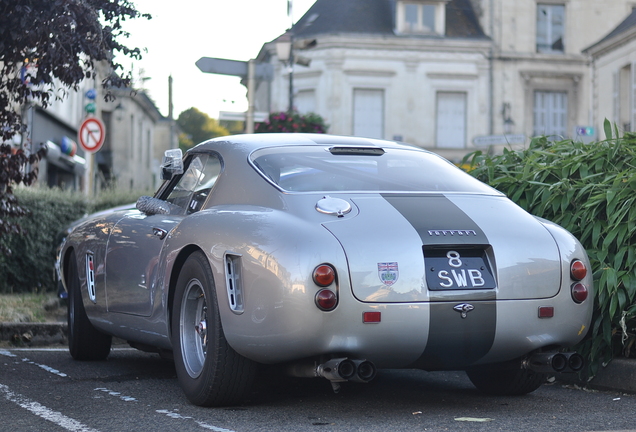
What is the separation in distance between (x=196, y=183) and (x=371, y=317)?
1.79 meters

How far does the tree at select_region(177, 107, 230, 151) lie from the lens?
88562 mm

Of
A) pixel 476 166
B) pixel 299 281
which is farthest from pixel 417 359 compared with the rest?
pixel 476 166

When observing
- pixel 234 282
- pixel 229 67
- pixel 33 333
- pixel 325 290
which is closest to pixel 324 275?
pixel 325 290

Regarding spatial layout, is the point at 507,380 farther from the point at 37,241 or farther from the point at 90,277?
the point at 37,241

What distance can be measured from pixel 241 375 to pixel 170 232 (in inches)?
39.7

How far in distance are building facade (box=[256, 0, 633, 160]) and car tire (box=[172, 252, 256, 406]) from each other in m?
31.7

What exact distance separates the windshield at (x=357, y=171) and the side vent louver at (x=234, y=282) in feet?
1.61

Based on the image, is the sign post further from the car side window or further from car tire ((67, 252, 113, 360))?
the car side window

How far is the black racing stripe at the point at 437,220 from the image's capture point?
4203 mm

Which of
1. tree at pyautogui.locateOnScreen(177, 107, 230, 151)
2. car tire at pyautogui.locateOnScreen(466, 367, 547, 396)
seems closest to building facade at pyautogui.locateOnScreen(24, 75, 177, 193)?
tree at pyautogui.locateOnScreen(177, 107, 230, 151)

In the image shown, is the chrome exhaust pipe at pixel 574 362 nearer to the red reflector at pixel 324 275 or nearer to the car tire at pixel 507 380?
the car tire at pixel 507 380

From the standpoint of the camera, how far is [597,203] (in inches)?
216

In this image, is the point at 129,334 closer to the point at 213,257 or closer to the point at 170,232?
the point at 170,232

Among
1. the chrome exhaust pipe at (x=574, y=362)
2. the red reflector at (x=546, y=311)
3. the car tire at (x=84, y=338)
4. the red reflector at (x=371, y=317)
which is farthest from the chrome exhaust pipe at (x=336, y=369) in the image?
the car tire at (x=84, y=338)
